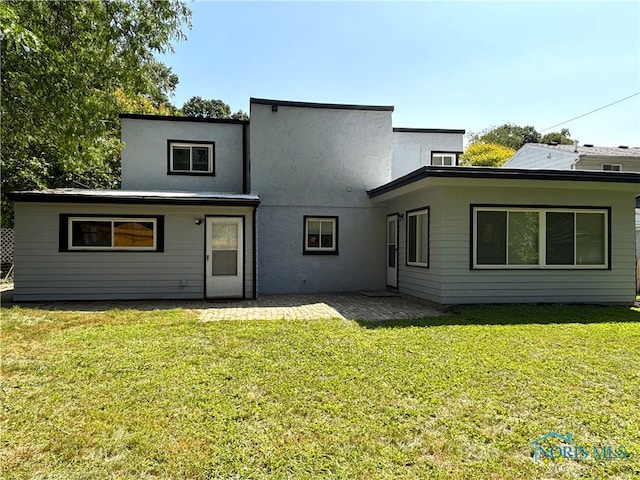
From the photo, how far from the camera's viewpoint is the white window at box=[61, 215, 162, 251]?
9.74 meters

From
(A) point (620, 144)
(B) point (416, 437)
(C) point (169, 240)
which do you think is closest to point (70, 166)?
(C) point (169, 240)

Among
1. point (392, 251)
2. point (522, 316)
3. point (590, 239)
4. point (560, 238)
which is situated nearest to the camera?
point (522, 316)

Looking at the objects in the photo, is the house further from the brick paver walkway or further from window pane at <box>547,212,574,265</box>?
the brick paver walkway

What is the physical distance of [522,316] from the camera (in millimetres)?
7852

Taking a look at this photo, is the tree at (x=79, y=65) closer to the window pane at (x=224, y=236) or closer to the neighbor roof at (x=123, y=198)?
the neighbor roof at (x=123, y=198)

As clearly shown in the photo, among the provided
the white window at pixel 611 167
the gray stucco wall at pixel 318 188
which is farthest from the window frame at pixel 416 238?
the white window at pixel 611 167

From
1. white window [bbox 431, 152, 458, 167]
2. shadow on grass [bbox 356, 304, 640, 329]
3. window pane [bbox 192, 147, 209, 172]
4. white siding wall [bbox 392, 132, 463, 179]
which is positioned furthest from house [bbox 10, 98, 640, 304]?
white window [bbox 431, 152, 458, 167]

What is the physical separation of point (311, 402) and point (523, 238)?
748 cm

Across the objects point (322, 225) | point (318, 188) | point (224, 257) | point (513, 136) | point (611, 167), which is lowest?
point (224, 257)

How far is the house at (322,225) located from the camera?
356 inches

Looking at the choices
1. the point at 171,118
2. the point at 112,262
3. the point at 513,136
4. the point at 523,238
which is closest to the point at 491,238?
the point at 523,238

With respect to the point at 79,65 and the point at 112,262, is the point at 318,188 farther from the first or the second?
the point at 79,65

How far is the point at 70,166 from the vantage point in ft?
32.4

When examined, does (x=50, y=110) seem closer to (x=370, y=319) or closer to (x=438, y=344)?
(x=370, y=319)
